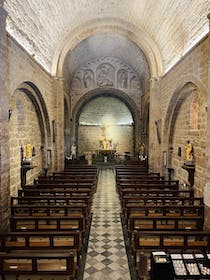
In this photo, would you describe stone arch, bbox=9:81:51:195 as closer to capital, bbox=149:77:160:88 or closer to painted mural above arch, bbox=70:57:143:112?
capital, bbox=149:77:160:88

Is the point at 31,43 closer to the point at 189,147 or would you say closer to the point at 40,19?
the point at 40,19

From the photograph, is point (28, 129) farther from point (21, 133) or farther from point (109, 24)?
point (109, 24)

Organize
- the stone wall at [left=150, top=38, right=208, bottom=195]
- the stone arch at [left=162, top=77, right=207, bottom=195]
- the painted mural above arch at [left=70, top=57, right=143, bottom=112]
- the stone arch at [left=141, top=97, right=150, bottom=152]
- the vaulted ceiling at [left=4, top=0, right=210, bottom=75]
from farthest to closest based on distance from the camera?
the painted mural above arch at [left=70, top=57, right=143, bottom=112]
the stone arch at [left=141, top=97, right=150, bottom=152]
the vaulted ceiling at [left=4, top=0, right=210, bottom=75]
the stone arch at [left=162, top=77, right=207, bottom=195]
the stone wall at [left=150, top=38, right=208, bottom=195]

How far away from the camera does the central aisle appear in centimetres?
466

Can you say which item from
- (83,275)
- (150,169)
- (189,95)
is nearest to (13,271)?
(83,275)

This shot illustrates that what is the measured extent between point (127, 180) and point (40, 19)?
22.8ft

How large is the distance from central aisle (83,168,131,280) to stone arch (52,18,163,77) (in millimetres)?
7010

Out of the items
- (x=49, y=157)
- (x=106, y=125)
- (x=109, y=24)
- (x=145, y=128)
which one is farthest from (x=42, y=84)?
(x=106, y=125)

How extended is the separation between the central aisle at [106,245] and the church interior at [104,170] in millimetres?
29

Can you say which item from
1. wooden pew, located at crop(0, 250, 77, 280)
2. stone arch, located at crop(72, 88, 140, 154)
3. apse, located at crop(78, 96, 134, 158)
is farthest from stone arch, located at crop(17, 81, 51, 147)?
apse, located at crop(78, 96, 134, 158)

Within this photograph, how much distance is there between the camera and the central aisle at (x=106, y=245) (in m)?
4.66

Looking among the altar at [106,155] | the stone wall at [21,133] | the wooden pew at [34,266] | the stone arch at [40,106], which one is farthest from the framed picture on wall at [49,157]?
the altar at [106,155]

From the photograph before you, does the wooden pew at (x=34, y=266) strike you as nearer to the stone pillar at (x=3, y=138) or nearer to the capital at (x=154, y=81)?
the stone pillar at (x=3, y=138)

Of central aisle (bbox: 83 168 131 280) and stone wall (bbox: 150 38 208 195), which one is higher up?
stone wall (bbox: 150 38 208 195)
